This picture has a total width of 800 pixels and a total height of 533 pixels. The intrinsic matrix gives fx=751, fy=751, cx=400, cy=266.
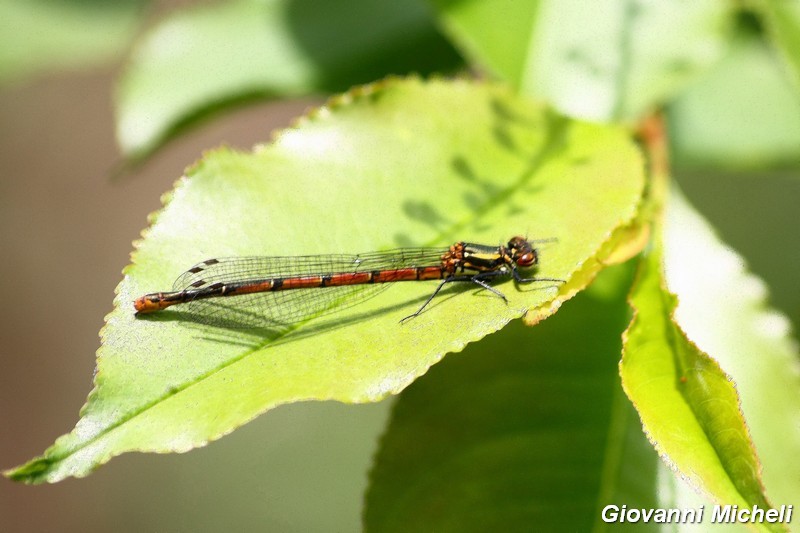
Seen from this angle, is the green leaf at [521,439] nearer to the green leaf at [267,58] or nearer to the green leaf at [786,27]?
the green leaf at [786,27]

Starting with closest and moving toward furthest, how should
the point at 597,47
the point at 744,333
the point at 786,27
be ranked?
the point at 744,333 → the point at 786,27 → the point at 597,47

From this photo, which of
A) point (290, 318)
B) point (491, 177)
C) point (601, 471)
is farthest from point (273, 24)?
point (601, 471)

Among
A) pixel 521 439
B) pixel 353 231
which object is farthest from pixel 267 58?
pixel 521 439

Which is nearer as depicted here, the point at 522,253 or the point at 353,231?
the point at 353,231

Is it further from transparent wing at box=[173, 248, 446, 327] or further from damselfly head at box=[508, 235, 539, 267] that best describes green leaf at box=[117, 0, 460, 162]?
damselfly head at box=[508, 235, 539, 267]

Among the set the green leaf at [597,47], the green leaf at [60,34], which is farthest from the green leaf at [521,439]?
the green leaf at [60,34]

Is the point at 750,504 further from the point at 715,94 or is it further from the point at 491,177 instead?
the point at 715,94

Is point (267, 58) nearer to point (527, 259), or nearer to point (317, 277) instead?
point (317, 277)
